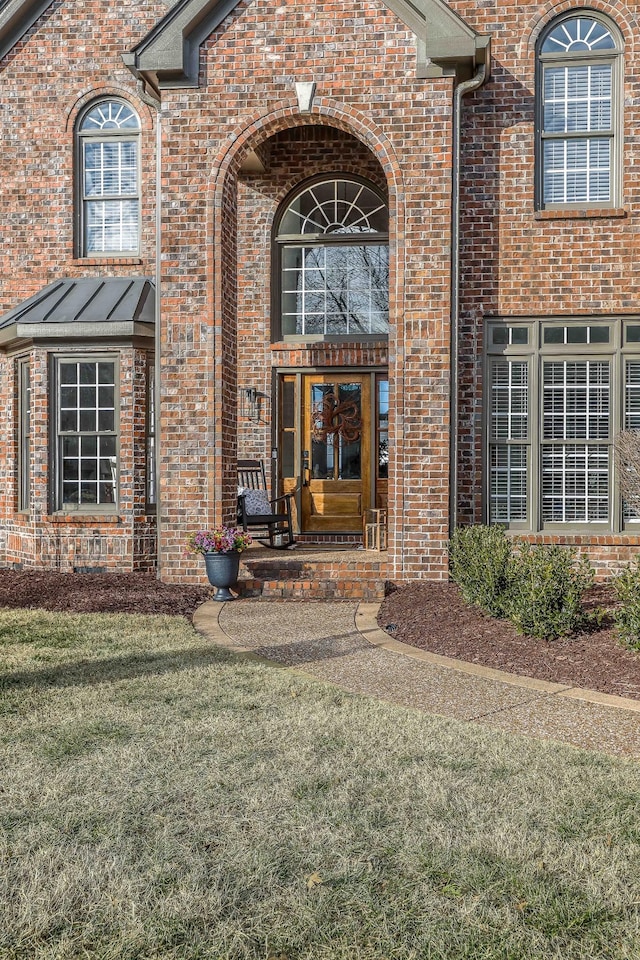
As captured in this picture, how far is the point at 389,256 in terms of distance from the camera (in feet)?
30.6

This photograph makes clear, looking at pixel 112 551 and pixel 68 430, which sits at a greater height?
pixel 68 430

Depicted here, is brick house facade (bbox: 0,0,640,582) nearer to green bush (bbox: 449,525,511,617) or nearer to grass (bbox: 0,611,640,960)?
green bush (bbox: 449,525,511,617)

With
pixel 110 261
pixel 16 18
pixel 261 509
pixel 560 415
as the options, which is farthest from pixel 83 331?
pixel 560 415

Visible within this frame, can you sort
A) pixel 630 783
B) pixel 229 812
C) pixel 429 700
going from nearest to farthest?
1. pixel 229 812
2. pixel 630 783
3. pixel 429 700

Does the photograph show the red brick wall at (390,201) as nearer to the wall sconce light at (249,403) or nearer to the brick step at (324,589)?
the brick step at (324,589)

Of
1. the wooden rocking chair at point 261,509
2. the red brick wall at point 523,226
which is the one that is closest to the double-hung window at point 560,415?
the red brick wall at point 523,226

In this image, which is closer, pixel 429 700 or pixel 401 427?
pixel 429 700

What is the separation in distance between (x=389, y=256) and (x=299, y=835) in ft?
24.6

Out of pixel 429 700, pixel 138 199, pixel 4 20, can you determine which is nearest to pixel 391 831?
pixel 429 700

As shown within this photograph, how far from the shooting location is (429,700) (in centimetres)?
474

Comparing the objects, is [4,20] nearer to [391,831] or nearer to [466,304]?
[466,304]

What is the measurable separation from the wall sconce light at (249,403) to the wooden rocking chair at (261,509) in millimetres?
650

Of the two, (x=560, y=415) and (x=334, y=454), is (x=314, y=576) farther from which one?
(x=560, y=415)

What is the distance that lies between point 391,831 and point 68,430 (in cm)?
771
